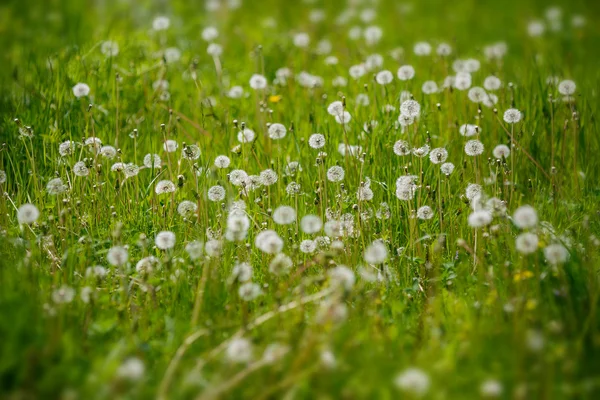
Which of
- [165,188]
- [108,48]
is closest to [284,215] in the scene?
[165,188]

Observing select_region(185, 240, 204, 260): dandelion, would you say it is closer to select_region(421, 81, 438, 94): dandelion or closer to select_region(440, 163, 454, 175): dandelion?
select_region(440, 163, 454, 175): dandelion

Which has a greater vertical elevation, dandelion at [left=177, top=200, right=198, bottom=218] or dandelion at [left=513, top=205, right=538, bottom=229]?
dandelion at [left=177, top=200, right=198, bottom=218]

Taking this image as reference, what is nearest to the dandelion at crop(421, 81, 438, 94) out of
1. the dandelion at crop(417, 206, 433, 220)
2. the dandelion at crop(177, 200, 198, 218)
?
the dandelion at crop(417, 206, 433, 220)

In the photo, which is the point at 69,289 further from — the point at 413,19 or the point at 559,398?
the point at 413,19

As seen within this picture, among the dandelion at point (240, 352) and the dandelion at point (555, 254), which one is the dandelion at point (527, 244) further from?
the dandelion at point (240, 352)

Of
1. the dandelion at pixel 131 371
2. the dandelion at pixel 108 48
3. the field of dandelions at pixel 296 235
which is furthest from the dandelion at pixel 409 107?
the dandelion at pixel 108 48

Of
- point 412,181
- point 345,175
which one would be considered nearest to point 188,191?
point 345,175

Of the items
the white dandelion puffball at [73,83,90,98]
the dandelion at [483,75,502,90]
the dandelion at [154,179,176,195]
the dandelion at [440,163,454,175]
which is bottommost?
the dandelion at [440,163,454,175]
